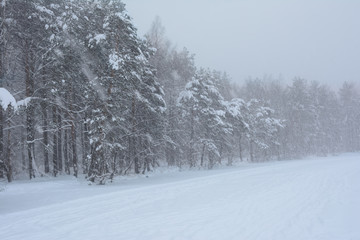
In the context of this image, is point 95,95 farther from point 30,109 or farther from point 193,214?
point 193,214

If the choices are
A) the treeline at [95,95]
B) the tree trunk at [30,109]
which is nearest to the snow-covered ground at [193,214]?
the treeline at [95,95]

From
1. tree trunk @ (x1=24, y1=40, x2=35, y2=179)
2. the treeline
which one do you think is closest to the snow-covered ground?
the treeline

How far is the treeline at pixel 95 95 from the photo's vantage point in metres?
16.4

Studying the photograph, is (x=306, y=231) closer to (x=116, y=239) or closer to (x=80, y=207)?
(x=116, y=239)

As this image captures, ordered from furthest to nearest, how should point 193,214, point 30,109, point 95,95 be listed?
point 95,95 → point 30,109 → point 193,214

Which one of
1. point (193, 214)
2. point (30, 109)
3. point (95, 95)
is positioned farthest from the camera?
point (95, 95)

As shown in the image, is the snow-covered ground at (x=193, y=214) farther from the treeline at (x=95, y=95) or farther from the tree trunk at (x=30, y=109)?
the tree trunk at (x=30, y=109)

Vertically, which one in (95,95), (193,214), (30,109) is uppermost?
(95,95)

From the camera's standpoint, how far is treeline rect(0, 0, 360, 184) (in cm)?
1644

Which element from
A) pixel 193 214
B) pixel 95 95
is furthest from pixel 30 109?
pixel 193 214

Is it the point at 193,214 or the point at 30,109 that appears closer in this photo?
the point at 193,214

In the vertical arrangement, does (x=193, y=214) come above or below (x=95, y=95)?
below

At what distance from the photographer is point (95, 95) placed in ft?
56.3

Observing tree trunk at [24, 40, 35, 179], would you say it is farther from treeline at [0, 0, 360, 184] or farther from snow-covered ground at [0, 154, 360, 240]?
snow-covered ground at [0, 154, 360, 240]
